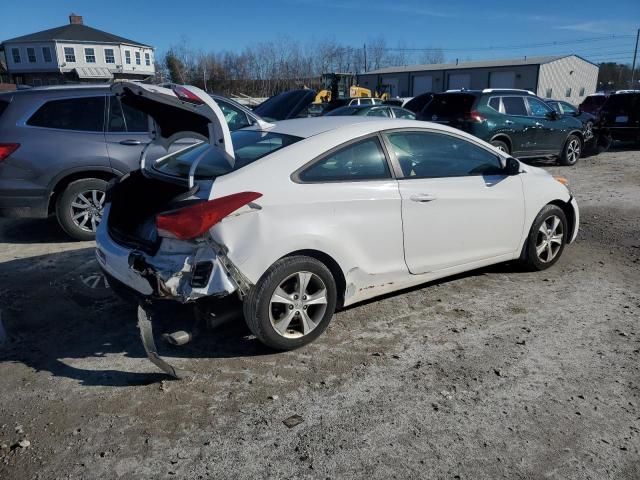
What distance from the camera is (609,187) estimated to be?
1026cm

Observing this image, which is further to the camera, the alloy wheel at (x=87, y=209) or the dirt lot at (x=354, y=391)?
the alloy wheel at (x=87, y=209)

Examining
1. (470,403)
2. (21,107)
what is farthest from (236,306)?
(21,107)

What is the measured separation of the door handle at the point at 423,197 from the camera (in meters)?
4.11

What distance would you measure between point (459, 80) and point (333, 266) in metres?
55.9

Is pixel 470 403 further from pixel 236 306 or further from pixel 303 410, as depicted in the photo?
pixel 236 306

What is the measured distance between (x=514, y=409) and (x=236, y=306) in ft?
5.90

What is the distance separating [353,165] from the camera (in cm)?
393

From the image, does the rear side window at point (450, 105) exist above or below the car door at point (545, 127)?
above

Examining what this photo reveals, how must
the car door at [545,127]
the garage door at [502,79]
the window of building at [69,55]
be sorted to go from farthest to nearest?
the window of building at [69,55]
the garage door at [502,79]
the car door at [545,127]

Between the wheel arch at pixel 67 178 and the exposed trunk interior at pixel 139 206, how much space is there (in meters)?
2.55

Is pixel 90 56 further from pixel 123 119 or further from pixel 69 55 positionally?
pixel 123 119

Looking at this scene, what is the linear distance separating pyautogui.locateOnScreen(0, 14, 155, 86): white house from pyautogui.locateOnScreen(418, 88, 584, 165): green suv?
48806 mm

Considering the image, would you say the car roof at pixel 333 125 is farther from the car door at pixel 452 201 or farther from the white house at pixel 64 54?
the white house at pixel 64 54

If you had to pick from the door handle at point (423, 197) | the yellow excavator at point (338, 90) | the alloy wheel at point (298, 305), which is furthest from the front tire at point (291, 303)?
the yellow excavator at point (338, 90)
